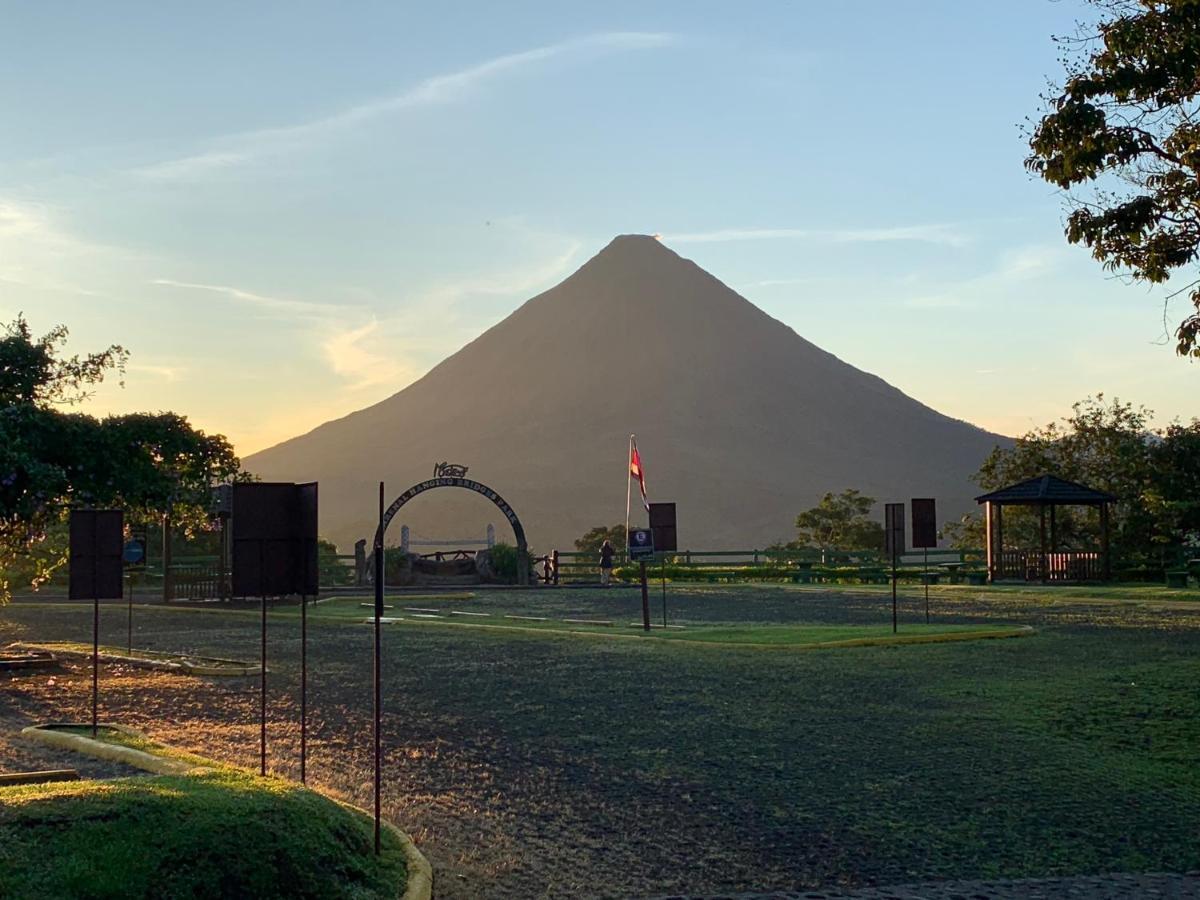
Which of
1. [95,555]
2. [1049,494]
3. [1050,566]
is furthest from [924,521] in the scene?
[95,555]

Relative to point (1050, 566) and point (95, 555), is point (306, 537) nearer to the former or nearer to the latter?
point (95, 555)

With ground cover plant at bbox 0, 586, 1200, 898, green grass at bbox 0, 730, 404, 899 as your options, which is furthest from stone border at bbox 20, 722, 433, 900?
ground cover plant at bbox 0, 586, 1200, 898

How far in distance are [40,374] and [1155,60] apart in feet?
50.4

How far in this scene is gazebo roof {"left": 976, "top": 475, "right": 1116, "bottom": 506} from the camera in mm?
37853

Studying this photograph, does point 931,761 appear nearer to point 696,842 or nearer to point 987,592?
point 696,842

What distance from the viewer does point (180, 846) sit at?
553 centimetres

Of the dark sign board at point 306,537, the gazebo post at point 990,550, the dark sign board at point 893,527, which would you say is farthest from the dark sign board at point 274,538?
the gazebo post at point 990,550

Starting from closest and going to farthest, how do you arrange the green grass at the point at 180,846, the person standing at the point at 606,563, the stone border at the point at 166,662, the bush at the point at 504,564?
the green grass at the point at 180,846
the stone border at the point at 166,662
the person standing at the point at 606,563
the bush at the point at 504,564

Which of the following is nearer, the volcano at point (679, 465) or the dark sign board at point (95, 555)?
the dark sign board at point (95, 555)

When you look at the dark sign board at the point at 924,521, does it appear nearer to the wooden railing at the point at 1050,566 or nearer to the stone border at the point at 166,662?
the wooden railing at the point at 1050,566

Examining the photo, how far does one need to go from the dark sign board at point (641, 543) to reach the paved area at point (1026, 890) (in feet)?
56.0

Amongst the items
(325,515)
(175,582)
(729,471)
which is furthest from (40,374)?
(325,515)

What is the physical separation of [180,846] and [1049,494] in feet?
120

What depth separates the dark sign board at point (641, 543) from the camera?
23833 mm
